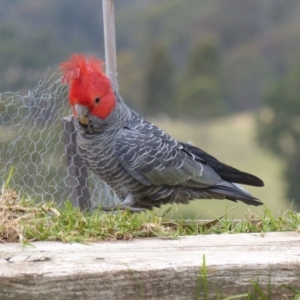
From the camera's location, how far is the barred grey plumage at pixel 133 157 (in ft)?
11.3

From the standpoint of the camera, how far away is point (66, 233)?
229 centimetres

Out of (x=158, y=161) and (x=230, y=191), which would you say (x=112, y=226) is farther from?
(x=230, y=191)

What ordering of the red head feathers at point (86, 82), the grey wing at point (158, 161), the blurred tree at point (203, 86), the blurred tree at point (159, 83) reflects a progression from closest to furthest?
the red head feathers at point (86, 82) → the grey wing at point (158, 161) → the blurred tree at point (203, 86) → the blurred tree at point (159, 83)

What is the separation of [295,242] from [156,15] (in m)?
32.3

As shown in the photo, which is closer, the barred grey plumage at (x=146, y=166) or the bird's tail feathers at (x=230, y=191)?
the barred grey plumage at (x=146, y=166)

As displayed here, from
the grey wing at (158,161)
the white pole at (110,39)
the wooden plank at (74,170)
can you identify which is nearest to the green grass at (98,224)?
the grey wing at (158,161)

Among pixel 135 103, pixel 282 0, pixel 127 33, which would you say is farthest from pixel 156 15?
pixel 135 103

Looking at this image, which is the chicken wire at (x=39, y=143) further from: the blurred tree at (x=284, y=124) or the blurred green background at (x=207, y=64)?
the blurred tree at (x=284, y=124)

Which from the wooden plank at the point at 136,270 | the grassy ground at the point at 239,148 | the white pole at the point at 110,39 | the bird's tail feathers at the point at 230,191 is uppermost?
the grassy ground at the point at 239,148

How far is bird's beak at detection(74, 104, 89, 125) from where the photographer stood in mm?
3439

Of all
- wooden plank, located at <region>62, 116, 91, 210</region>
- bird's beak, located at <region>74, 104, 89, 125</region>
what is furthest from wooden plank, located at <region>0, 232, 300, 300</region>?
wooden plank, located at <region>62, 116, 91, 210</region>

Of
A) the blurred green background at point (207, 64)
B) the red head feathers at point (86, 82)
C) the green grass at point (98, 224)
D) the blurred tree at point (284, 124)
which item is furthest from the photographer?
the blurred tree at point (284, 124)

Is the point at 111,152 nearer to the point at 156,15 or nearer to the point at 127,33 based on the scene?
the point at 127,33

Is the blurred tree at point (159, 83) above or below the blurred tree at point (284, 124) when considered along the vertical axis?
above
